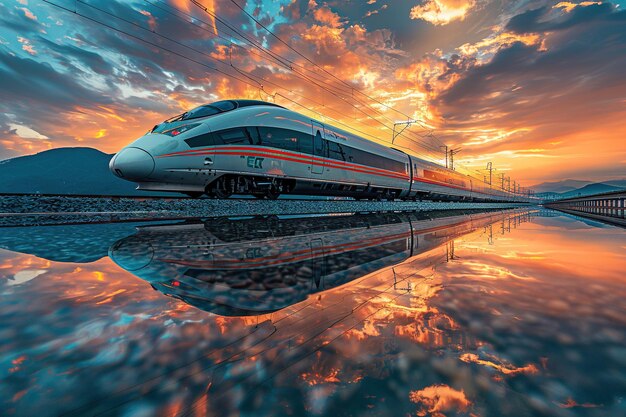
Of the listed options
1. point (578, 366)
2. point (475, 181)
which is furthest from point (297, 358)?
point (475, 181)

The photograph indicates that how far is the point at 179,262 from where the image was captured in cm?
317

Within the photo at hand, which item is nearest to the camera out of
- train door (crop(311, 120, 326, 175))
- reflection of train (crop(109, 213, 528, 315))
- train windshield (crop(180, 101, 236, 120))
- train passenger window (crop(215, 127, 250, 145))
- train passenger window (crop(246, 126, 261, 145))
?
reflection of train (crop(109, 213, 528, 315))

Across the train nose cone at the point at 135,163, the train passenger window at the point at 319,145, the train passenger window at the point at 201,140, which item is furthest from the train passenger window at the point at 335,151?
the train nose cone at the point at 135,163

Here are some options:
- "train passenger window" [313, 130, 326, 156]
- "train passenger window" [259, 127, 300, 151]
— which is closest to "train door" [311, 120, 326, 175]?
"train passenger window" [313, 130, 326, 156]

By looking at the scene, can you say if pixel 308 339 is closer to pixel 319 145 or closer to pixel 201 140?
pixel 201 140

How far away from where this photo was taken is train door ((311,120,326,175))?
12430 millimetres

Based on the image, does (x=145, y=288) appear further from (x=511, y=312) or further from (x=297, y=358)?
(x=511, y=312)

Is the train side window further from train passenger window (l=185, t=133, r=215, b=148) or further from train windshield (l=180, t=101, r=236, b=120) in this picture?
train passenger window (l=185, t=133, r=215, b=148)

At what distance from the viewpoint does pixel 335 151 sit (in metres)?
13.6

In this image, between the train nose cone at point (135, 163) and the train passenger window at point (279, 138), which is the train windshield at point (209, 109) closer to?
the train passenger window at point (279, 138)

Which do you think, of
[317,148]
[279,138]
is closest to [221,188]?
[279,138]

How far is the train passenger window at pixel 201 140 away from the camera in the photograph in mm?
8836

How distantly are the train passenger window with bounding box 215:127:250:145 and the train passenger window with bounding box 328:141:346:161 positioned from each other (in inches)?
174

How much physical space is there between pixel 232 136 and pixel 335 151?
17.7 feet
